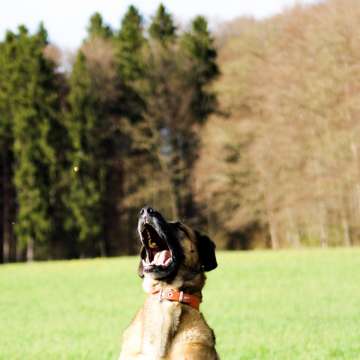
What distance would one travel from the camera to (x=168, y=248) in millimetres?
5453

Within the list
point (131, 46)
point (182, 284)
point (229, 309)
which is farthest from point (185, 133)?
point (182, 284)

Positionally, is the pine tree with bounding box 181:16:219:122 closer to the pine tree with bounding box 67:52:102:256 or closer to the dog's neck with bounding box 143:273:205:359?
the pine tree with bounding box 67:52:102:256

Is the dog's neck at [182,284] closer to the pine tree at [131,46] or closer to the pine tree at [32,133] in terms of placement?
the pine tree at [32,133]

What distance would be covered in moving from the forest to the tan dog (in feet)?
112

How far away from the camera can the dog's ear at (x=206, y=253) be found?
5.53 metres

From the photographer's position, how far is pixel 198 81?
5094 centimetres

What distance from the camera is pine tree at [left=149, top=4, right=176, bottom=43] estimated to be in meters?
51.6

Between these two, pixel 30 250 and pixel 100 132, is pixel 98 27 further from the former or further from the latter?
pixel 30 250

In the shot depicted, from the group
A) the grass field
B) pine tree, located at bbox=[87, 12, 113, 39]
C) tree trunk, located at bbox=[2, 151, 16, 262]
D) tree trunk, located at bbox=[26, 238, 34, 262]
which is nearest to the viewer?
the grass field

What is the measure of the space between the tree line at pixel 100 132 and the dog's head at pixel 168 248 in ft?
128

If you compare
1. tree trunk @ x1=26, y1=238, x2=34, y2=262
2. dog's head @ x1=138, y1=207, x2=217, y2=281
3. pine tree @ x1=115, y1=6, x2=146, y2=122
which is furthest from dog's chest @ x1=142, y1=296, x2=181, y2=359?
pine tree @ x1=115, y1=6, x2=146, y2=122

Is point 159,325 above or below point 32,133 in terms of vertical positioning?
below

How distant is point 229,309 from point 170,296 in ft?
37.7

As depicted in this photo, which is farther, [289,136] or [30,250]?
[30,250]
